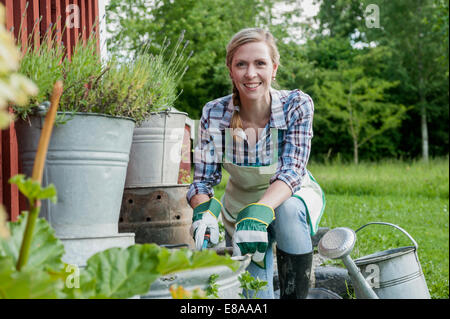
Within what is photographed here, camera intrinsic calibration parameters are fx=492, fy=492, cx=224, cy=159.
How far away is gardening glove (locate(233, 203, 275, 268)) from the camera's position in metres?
1.72

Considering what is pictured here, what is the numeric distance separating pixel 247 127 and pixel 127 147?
75 centimetres

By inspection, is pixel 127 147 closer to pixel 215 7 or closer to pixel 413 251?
pixel 413 251

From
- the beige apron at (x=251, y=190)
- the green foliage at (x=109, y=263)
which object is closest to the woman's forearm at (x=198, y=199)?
the beige apron at (x=251, y=190)

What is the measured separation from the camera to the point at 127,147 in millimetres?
1710

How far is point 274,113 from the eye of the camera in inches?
87.6

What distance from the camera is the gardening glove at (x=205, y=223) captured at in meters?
1.88

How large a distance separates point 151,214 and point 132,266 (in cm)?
178

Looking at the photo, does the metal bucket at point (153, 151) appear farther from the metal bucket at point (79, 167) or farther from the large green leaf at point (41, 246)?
the large green leaf at point (41, 246)

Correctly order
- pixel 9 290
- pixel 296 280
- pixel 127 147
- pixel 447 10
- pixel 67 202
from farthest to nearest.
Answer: pixel 447 10 < pixel 296 280 < pixel 127 147 < pixel 67 202 < pixel 9 290

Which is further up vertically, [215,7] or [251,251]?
[215,7]

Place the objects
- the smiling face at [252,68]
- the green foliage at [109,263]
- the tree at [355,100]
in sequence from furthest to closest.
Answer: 1. the tree at [355,100]
2. the smiling face at [252,68]
3. the green foliage at [109,263]

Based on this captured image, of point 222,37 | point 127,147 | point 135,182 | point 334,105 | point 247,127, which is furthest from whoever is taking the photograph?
point 334,105

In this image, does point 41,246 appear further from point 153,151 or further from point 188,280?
point 153,151

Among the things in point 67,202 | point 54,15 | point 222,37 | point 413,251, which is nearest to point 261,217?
Result: point 67,202
